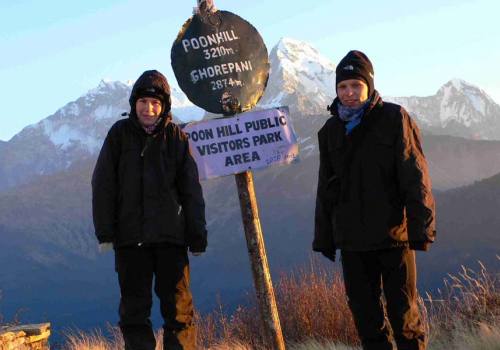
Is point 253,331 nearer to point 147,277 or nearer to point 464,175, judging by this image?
point 147,277

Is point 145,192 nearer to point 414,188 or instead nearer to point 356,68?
point 356,68

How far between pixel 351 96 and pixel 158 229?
1.33 metres

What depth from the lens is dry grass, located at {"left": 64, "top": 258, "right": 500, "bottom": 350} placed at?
516 centimetres

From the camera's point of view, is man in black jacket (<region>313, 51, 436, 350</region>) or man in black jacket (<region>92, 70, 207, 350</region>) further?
man in black jacket (<region>92, 70, 207, 350</region>)

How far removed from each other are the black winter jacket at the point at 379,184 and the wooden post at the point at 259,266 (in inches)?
35.9

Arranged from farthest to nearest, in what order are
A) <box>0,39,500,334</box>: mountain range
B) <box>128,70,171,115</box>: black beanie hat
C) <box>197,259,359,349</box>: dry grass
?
<box>0,39,500,334</box>: mountain range < <box>197,259,359,349</box>: dry grass < <box>128,70,171,115</box>: black beanie hat

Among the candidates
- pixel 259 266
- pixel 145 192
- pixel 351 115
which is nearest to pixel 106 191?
pixel 145 192

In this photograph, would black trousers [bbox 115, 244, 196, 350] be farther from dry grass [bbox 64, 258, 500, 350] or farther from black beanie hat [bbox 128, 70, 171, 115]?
dry grass [bbox 64, 258, 500, 350]

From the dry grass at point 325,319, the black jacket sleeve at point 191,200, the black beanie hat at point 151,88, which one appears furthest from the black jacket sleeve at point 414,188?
the dry grass at point 325,319

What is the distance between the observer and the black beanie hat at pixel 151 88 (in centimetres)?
374

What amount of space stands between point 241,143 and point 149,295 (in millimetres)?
1294

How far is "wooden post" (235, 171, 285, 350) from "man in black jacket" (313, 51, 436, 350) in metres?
0.83

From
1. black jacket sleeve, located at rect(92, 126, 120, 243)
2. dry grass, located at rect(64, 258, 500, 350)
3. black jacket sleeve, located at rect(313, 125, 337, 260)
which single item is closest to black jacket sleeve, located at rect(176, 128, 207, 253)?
black jacket sleeve, located at rect(92, 126, 120, 243)

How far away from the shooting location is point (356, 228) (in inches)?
134
